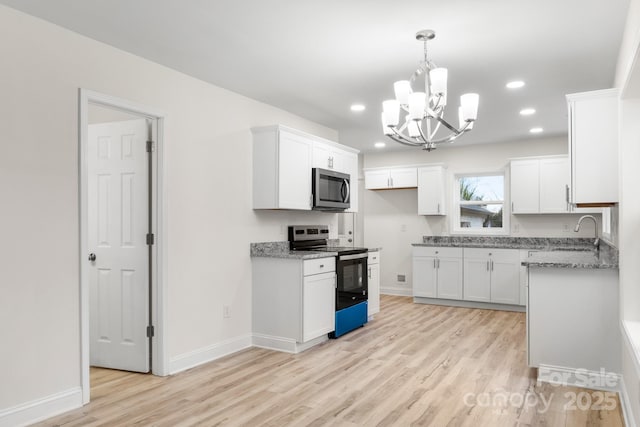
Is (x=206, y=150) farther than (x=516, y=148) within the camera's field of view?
No

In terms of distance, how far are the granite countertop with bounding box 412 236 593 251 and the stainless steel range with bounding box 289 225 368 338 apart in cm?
192

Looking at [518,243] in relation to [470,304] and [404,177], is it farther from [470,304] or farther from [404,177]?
[404,177]

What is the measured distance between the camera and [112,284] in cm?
361

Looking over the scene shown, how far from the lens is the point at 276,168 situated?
4258 millimetres

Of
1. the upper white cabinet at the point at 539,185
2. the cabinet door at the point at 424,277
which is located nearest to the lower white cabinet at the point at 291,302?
the cabinet door at the point at 424,277

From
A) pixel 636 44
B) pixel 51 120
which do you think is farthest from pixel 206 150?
pixel 636 44

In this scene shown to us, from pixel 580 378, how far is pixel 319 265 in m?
2.27

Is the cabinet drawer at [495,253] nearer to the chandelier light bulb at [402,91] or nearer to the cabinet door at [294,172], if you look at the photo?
the cabinet door at [294,172]

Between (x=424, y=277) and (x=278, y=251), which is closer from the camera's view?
(x=278, y=251)

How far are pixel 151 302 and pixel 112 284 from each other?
387 millimetres

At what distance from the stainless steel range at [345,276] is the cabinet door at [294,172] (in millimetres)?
491

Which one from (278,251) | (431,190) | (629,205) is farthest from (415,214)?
(629,205)

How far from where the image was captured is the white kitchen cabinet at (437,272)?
6.35 metres

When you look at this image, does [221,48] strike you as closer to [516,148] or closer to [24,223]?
[24,223]
